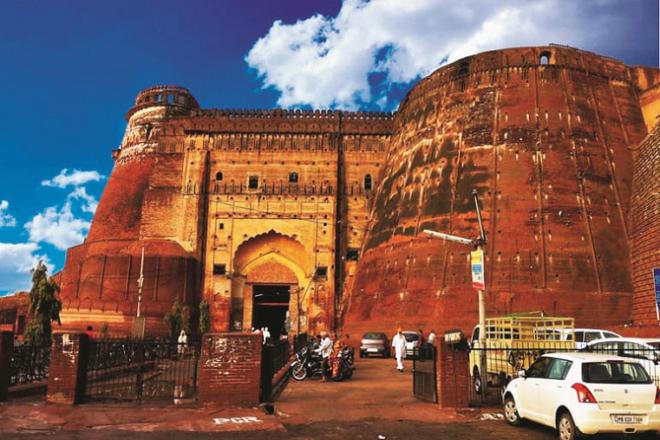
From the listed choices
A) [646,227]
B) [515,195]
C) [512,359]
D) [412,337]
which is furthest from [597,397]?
[515,195]

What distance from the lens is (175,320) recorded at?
1522 inches

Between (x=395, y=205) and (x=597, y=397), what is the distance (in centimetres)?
2977

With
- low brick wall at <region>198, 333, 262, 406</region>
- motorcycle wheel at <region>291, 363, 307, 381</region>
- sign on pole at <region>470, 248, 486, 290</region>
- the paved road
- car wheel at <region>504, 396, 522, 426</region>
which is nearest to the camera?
the paved road

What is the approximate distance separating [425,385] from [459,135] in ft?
82.1

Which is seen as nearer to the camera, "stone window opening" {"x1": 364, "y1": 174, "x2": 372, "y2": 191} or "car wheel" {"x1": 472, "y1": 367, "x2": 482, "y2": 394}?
"car wheel" {"x1": 472, "y1": 367, "x2": 482, "y2": 394}

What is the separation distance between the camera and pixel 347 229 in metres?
47.6

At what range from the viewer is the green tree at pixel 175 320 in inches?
Result: 1505

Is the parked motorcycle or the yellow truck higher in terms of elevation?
the yellow truck

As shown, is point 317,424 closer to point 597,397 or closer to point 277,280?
point 597,397

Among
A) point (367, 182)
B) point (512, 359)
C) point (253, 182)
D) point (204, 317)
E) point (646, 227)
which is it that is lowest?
point (512, 359)

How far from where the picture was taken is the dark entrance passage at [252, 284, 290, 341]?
1887 inches

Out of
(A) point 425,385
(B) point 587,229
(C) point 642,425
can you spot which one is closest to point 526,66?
(B) point 587,229

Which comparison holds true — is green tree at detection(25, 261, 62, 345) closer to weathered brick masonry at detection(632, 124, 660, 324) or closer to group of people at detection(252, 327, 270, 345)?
group of people at detection(252, 327, 270, 345)

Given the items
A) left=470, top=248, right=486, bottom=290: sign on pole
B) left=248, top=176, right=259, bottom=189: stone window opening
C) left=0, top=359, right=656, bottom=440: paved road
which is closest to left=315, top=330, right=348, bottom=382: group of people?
left=0, top=359, right=656, bottom=440: paved road
